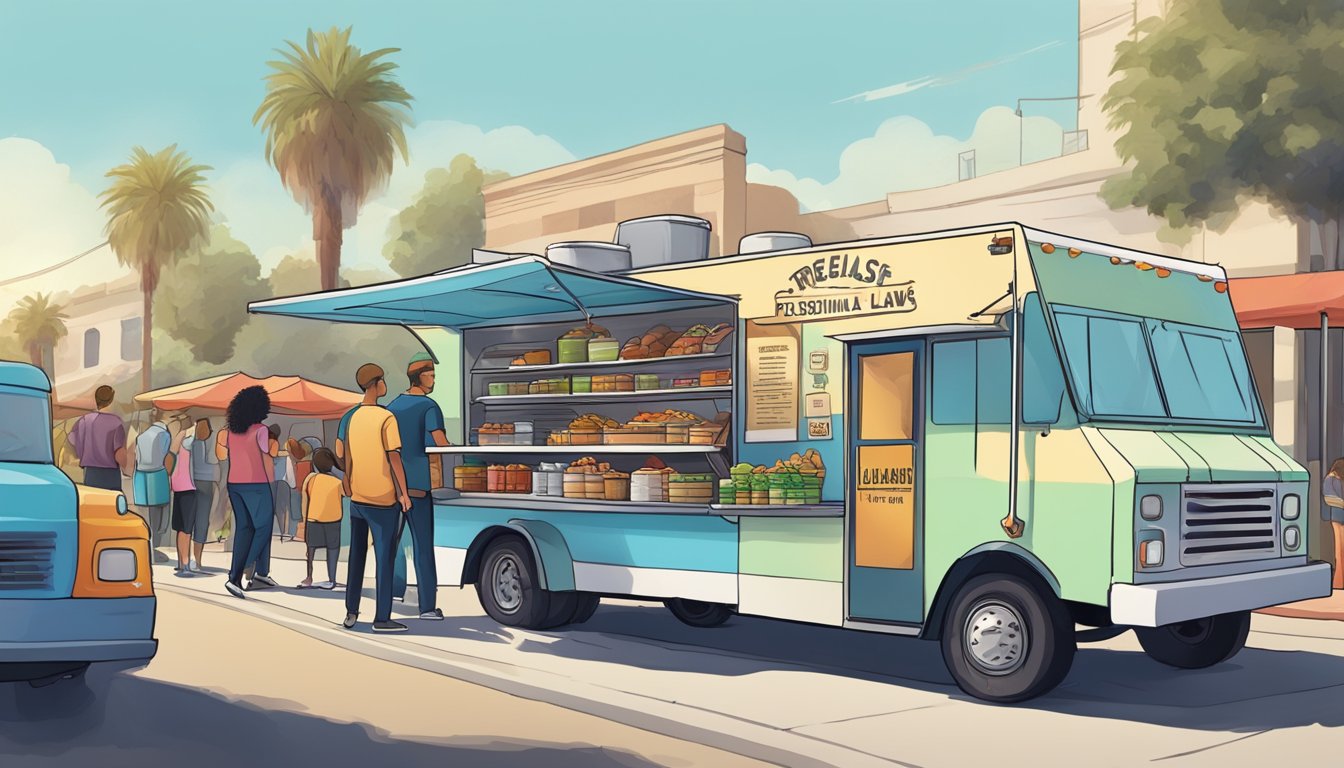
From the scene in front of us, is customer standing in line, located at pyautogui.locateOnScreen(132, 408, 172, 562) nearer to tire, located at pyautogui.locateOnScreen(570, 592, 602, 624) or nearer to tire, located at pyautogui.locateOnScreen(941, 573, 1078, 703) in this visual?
tire, located at pyautogui.locateOnScreen(570, 592, 602, 624)

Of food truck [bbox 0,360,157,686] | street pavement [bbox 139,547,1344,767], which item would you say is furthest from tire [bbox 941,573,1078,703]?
food truck [bbox 0,360,157,686]

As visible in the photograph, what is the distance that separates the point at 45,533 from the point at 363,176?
104 feet

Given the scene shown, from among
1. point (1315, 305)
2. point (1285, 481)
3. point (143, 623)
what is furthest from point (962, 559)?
point (1315, 305)

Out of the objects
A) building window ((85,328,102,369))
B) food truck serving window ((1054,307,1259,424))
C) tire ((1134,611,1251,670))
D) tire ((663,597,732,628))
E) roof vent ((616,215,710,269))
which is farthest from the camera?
building window ((85,328,102,369))

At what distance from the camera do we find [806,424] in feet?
34.2

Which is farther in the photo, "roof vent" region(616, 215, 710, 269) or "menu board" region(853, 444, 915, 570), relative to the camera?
"roof vent" region(616, 215, 710, 269)

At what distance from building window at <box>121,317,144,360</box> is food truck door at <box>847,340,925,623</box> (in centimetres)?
9128

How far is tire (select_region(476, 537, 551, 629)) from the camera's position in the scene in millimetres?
12039

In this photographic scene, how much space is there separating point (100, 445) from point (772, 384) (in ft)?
28.6

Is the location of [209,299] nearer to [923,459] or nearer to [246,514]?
[246,514]

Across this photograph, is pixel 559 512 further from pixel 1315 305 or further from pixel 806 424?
pixel 1315 305

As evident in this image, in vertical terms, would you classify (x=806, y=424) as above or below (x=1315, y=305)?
below

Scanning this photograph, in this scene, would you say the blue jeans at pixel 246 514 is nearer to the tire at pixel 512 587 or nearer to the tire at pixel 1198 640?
the tire at pixel 512 587

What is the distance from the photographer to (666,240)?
12938 mm
